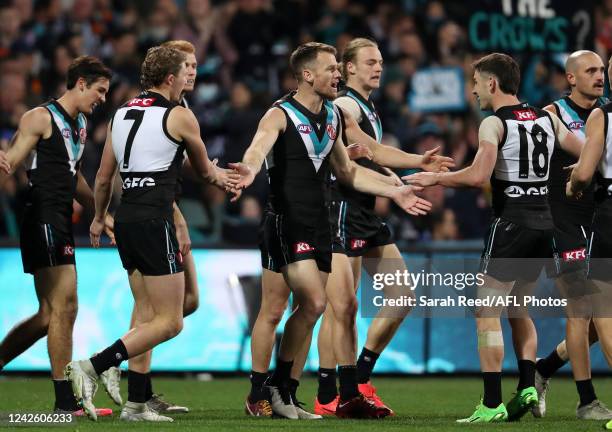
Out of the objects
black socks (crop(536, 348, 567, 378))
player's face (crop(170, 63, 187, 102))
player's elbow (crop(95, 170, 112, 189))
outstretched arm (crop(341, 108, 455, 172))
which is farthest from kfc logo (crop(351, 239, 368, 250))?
player's elbow (crop(95, 170, 112, 189))

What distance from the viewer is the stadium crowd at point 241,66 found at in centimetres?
1471

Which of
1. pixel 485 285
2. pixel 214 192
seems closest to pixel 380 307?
pixel 485 285

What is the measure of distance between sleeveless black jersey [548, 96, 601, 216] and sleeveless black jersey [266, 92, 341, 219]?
6.15ft

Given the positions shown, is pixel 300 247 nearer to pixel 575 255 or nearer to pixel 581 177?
pixel 581 177

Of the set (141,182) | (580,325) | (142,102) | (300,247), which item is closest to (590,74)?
(580,325)

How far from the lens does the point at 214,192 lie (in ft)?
49.2

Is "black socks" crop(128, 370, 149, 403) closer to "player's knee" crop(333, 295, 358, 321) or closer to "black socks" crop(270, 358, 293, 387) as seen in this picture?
"black socks" crop(270, 358, 293, 387)

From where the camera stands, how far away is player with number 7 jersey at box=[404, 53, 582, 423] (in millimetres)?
8094

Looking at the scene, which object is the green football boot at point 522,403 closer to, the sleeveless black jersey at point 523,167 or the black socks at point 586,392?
the black socks at point 586,392

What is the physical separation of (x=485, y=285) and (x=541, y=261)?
0.47 m

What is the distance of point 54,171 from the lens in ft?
28.6

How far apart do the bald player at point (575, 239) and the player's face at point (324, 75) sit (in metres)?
1.75

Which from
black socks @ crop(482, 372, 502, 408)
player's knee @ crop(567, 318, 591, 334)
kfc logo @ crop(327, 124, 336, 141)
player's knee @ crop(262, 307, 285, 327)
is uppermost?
kfc logo @ crop(327, 124, 336, 141)

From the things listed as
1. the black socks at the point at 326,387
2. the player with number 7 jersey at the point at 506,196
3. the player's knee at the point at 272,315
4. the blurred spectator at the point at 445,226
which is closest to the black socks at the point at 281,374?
the player's knee at the point at 272,315
